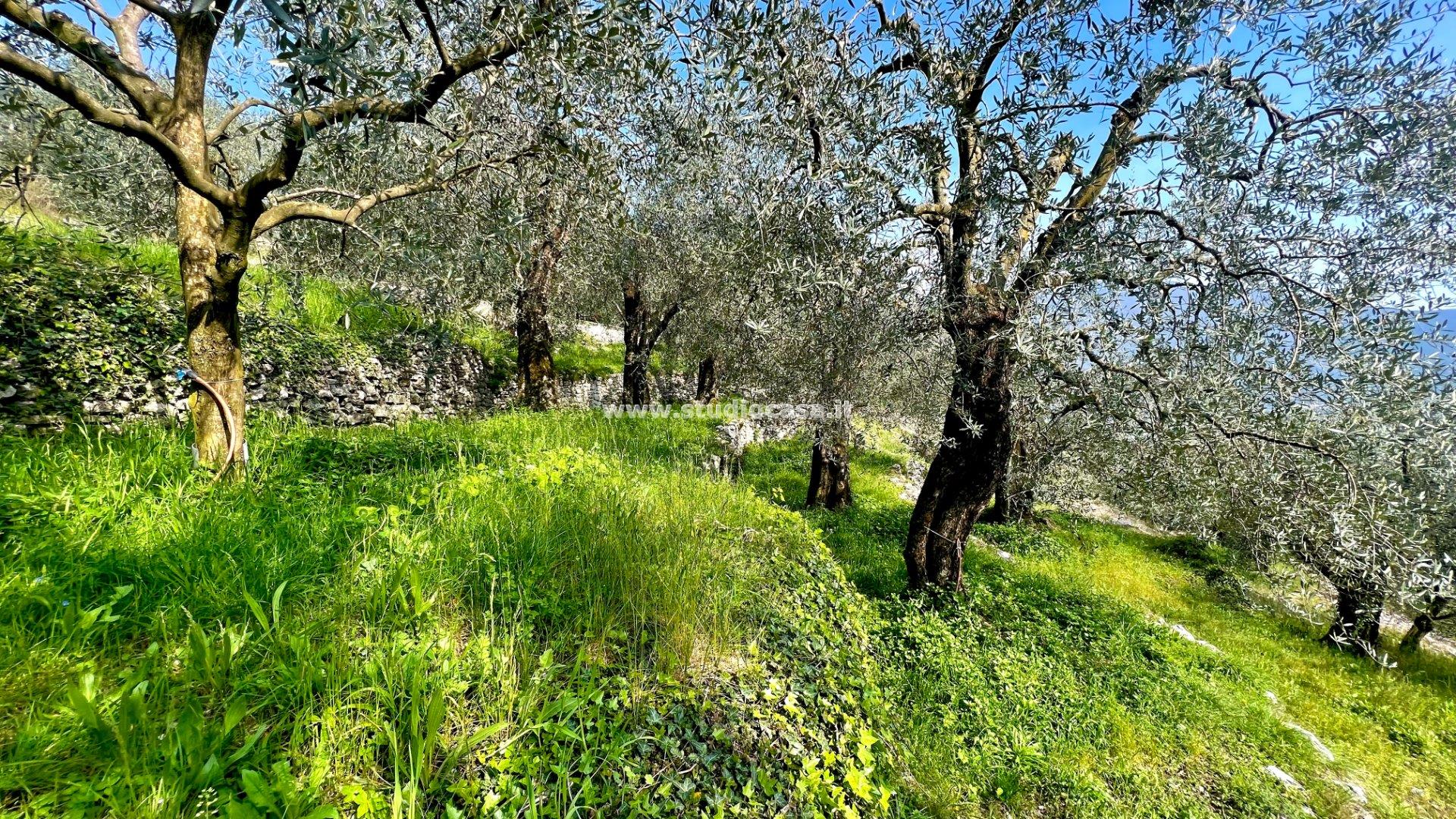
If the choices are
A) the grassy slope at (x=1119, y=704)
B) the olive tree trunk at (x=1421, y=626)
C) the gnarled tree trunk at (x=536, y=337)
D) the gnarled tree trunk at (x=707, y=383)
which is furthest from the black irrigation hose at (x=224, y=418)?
the olive tree trunk at (x=1421, y=626)

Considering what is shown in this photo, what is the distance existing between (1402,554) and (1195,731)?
8.66ft

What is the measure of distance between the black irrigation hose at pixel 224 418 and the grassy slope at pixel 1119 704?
598cm

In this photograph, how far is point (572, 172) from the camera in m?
5.55

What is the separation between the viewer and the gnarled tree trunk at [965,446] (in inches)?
226

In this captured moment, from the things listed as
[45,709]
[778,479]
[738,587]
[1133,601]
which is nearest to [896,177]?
[738,587]

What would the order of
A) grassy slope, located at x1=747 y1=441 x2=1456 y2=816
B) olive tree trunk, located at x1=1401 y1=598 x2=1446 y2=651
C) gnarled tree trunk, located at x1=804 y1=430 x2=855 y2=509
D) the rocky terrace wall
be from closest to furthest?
grassy slope, located at x1=747 y1=441 x2=1456 y2=816, the rocky terrace wall, olive tree trunk, located at x1=1401 y1=598 x2=1446 y2=651, gnarled tree trunk, located at x1=804 y1=430 x2=855 y2=509

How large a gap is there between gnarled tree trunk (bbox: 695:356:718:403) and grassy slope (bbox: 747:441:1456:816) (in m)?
9.13

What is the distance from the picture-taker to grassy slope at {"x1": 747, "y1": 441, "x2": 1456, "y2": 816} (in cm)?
427

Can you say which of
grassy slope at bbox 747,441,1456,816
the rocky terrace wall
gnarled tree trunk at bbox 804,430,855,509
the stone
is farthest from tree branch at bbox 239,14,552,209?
the stone

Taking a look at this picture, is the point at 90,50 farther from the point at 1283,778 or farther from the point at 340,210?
the point at 1283,778

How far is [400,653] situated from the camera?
7.90 feet

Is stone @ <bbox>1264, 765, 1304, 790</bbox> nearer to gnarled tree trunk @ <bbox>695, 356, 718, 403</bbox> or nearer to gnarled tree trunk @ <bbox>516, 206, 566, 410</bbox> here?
gnarled tree trunk @ <bbox>516, 206, 566, 410</bbox>

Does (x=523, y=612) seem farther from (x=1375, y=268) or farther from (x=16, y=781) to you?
(x=1375, y=268)

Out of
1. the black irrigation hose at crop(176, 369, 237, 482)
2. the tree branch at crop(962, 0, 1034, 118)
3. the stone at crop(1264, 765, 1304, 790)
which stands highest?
the tree branch at crop(962, 0, 1034, 118)
